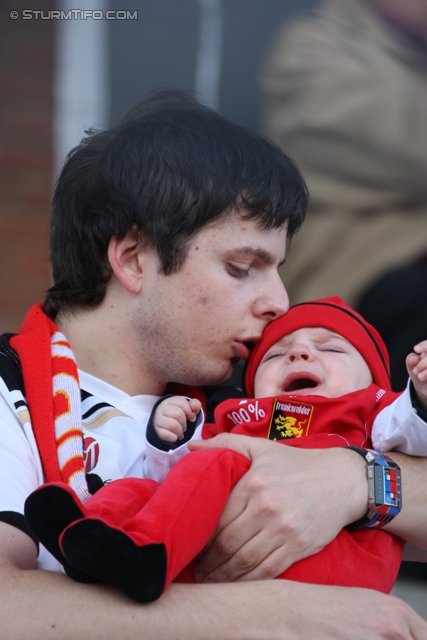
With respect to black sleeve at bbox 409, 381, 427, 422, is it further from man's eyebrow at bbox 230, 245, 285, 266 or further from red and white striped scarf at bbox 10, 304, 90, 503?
red and white striped scarf at bbox 10, 304, 90, 503

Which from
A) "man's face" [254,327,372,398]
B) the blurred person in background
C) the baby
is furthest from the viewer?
the blurred person in background

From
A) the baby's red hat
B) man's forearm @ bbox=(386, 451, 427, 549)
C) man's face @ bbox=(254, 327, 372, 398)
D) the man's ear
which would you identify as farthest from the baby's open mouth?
the man's ear

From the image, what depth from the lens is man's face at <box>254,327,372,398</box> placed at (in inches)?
87.0

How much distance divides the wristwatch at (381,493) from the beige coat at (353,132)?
1.89 metres

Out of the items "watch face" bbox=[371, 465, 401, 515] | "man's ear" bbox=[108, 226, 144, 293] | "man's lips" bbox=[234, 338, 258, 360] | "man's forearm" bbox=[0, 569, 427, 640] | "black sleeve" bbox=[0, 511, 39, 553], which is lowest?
"man's forearm" bbox=[0, 569, 427, 640]

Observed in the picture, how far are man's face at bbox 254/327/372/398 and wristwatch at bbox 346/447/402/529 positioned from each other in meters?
0.27

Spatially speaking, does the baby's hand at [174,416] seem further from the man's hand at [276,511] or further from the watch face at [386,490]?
the watch face at [386,490]

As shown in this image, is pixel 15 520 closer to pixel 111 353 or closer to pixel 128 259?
pixel 111 353

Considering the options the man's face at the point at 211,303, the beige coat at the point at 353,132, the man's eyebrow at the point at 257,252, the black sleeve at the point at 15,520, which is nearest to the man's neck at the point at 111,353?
the man's face at the point at 211,303

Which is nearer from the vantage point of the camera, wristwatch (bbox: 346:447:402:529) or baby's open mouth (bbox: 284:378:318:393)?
wristwatch (bbox: 346:447:402:529)

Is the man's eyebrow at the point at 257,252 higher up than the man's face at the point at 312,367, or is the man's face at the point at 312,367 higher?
the man's eyebrow at the point at 257,252

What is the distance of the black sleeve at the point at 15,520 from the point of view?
1768 mm

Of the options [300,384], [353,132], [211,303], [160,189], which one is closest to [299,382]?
[300,384]

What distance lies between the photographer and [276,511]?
185cm
